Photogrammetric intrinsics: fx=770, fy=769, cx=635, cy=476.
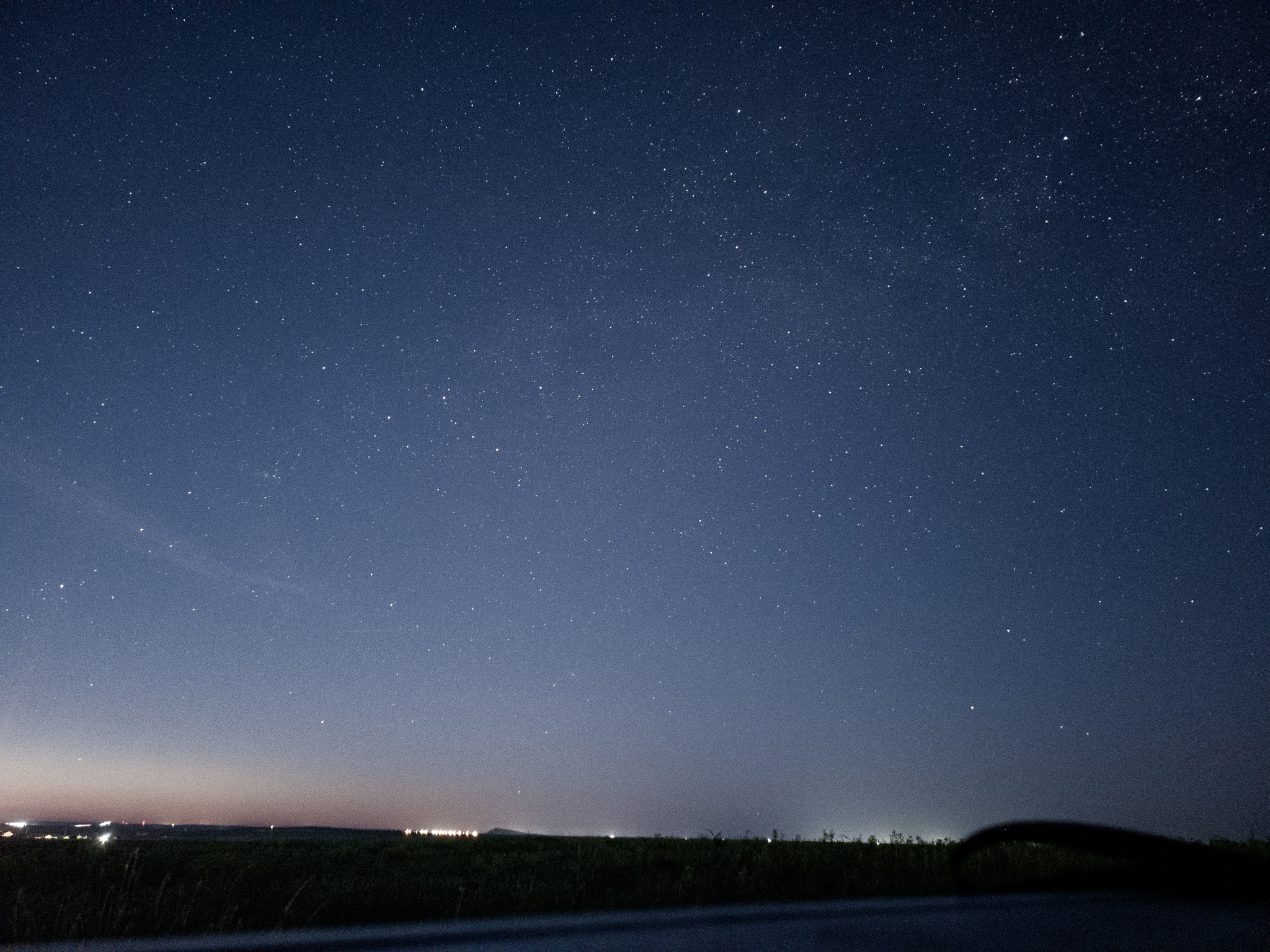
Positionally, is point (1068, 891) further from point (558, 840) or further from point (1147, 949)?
point (558, 840)

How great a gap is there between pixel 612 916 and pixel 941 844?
11.1 m

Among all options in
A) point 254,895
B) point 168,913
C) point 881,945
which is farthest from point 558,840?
point 881,945

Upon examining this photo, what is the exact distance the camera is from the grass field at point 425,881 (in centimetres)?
723

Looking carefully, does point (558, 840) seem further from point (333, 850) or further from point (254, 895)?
point (254, 895)

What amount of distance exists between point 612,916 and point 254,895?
200 inches

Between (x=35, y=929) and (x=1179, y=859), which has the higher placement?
(x=1179, y=859)

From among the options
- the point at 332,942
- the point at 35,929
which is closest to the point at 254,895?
the point at 35,929

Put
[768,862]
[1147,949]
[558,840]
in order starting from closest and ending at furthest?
[1147,949] → [768,862] → [558,840]

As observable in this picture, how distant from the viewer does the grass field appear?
7227 millimetres

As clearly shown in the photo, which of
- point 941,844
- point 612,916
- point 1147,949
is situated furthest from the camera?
point 941,844

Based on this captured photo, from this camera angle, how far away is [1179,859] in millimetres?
5676

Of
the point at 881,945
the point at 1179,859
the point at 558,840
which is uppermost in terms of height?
the point at 1179,859

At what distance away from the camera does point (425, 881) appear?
34.6 ft

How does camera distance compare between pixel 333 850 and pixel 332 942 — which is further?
pixel 333 850
